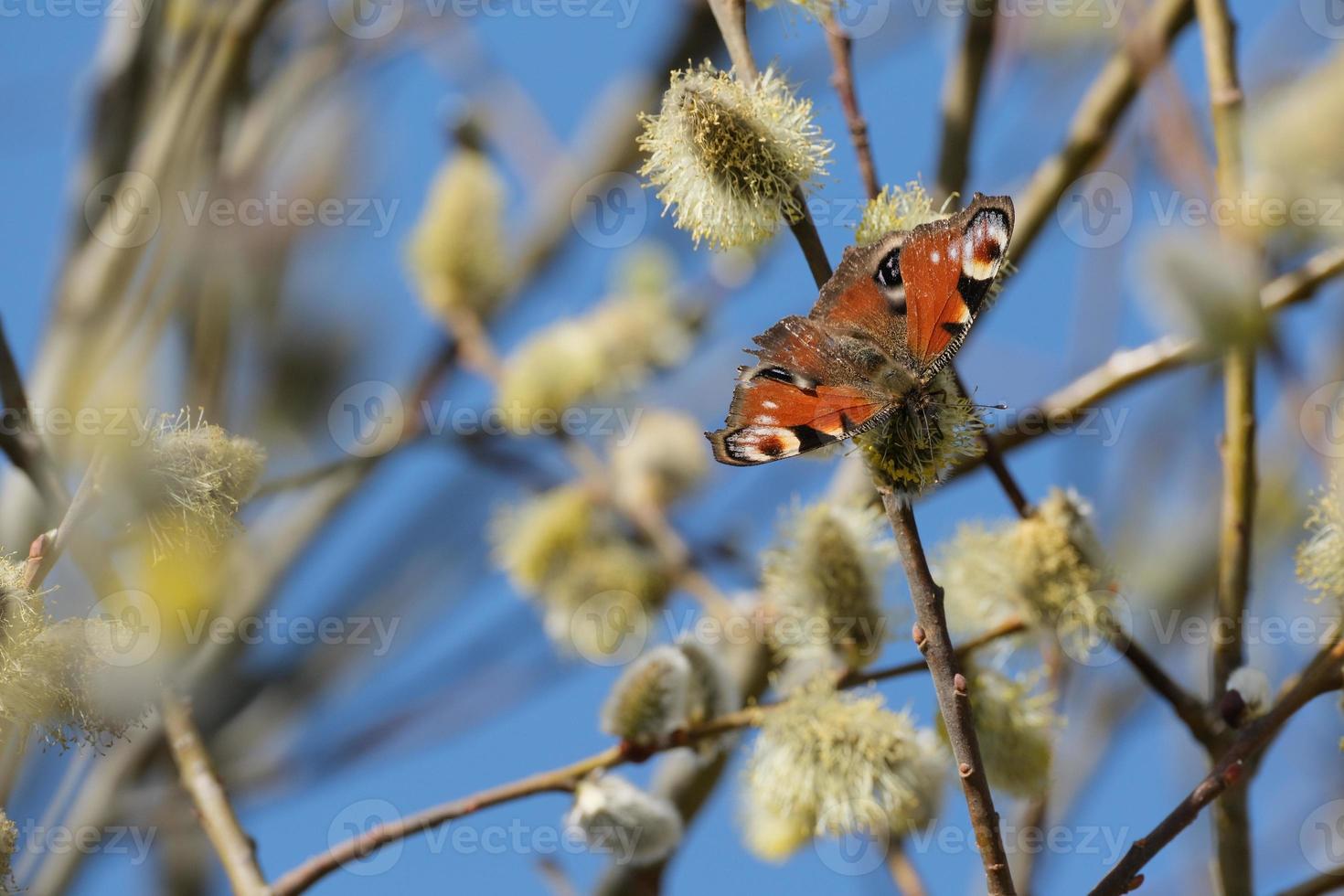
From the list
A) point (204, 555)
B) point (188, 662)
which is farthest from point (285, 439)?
point (204, 555)

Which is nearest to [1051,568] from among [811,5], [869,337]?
→ [869,337]

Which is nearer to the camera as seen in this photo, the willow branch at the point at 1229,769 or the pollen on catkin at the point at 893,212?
the willow branch at the point at 1229,769

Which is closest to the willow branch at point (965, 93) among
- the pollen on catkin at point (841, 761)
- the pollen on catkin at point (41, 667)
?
the pollen on catkin at point (841, 761)

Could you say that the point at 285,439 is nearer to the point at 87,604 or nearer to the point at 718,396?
the point at 718,396

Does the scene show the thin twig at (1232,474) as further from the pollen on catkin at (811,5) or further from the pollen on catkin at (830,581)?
the pollen on catkin at (811,5)

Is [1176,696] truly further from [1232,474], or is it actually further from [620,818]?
[620,818]

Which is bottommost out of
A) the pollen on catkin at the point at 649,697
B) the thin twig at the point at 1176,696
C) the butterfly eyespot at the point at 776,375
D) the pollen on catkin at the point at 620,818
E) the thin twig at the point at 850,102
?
the pollen on catkin at the point at 620,818

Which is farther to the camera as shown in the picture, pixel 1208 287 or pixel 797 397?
pixel 1208 287
